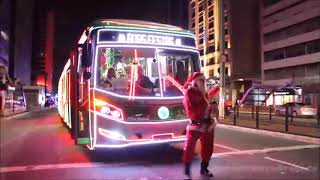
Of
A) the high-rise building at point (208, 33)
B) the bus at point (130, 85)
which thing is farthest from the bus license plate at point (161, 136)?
the high-rise building at point (208, 33)

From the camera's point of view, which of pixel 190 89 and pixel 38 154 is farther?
pixel 38 154

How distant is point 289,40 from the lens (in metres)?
80.9

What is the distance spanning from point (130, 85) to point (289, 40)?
241 feet

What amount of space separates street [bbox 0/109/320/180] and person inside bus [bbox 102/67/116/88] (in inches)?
69.5

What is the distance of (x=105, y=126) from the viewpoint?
35.2 feet

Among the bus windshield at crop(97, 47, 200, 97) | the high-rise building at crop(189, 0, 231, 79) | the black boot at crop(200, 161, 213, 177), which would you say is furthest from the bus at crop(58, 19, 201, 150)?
the high-rise building at crop(189, 0, 231, 79)

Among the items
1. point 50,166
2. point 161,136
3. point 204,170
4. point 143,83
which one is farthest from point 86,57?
point 204,170

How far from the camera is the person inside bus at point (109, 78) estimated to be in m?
Result: 10.9

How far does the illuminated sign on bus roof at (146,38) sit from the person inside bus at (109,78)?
66cm

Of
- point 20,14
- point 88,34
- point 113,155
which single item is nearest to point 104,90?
point 88,34

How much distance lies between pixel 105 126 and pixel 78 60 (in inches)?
94.1

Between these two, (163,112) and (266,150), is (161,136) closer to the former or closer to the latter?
(163,112)

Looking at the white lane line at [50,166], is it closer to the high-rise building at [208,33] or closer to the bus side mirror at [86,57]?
the bus side mirror at [86,57]

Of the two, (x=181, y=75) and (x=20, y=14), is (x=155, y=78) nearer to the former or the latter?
(x=181, y=75)
